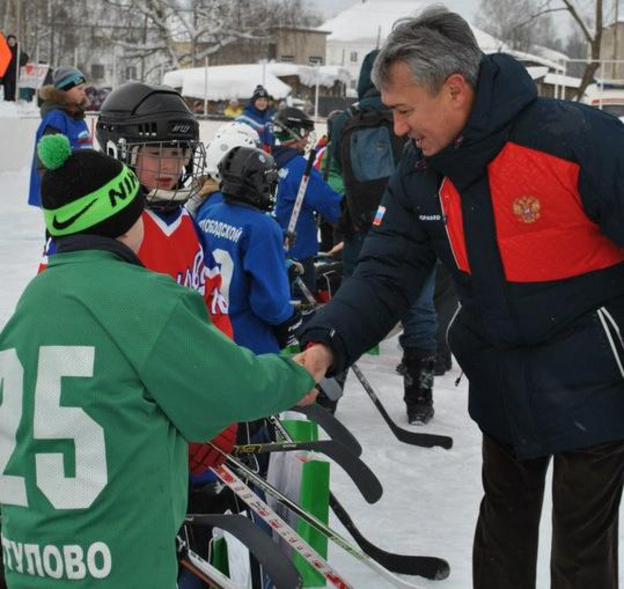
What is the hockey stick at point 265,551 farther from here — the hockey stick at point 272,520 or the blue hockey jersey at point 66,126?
the blue hockey jersey at point 66,126

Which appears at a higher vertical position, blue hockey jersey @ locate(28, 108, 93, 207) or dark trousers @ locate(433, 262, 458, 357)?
blue hockey jersey @ locate(28, 108, 93, 207)

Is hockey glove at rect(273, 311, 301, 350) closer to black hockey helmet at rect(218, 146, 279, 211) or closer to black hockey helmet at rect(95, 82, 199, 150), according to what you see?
black hockey helmet at rect(218, 146, 279, 211)

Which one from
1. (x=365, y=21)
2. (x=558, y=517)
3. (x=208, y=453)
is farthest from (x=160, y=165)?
(x=365, y=21)

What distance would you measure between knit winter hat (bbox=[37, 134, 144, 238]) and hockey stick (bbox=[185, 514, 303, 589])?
733 millimetres

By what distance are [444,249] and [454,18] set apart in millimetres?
536

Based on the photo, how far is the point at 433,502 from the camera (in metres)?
4.34

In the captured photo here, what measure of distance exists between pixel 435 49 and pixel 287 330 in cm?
180

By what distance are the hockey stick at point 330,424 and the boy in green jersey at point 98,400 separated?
94cm

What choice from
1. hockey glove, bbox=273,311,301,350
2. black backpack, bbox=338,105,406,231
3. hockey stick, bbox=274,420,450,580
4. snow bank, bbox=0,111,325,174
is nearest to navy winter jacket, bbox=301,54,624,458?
hockey stick, bbox=274,420,450,580

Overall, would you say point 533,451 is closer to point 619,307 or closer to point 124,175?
point 619,307

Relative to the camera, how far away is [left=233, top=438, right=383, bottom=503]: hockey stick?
9.50 ft

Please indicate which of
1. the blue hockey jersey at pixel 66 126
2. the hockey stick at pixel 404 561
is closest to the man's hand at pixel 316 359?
the hockey stick at pixel 404 561

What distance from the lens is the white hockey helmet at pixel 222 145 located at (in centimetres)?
432

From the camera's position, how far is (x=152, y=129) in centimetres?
297
